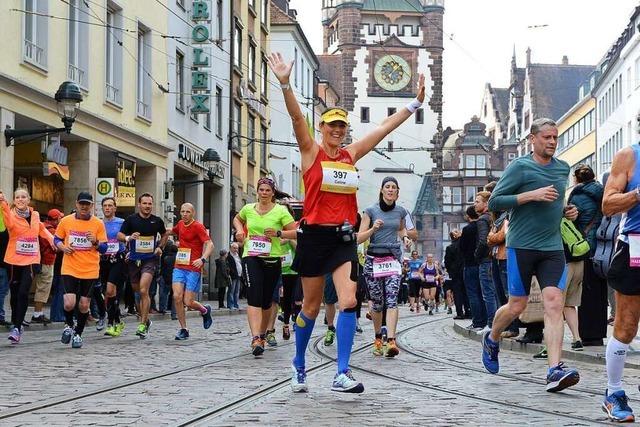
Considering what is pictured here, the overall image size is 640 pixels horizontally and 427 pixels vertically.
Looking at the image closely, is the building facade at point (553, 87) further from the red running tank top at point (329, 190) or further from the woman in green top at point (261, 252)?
the red running tank top at point (329, 190)

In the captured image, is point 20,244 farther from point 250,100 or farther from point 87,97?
point 250,100

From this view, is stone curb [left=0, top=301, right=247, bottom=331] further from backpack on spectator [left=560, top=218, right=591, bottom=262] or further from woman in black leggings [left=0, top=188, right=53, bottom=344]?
backpack on spectator [left=560, top=218, right=591, bottom=262]

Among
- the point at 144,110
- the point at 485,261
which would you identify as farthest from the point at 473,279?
the point at 144,110

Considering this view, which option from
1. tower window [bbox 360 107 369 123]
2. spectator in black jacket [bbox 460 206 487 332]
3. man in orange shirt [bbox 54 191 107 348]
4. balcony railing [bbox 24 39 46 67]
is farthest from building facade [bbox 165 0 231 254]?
tower window [bbox 360 107 369 123]

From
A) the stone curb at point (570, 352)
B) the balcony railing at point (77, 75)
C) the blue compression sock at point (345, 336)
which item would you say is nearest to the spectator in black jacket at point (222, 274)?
the balcony railing at point (77, 75)

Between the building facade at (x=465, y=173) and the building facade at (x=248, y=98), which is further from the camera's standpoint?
the building facade at (x=465, y=173)

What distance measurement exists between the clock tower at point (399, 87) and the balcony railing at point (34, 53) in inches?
2547

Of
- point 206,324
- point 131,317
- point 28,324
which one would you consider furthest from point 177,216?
point 206,324

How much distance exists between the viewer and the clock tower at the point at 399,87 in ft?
293

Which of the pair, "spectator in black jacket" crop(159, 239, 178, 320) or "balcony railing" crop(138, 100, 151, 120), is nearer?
"spectator in black jacket" crop(159, 239, 178, 320)

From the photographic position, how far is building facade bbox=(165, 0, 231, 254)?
109 ft

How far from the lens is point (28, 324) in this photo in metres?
17.3

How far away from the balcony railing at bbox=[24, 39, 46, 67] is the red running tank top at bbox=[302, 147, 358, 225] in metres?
15.1

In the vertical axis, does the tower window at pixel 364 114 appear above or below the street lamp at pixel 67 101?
above
